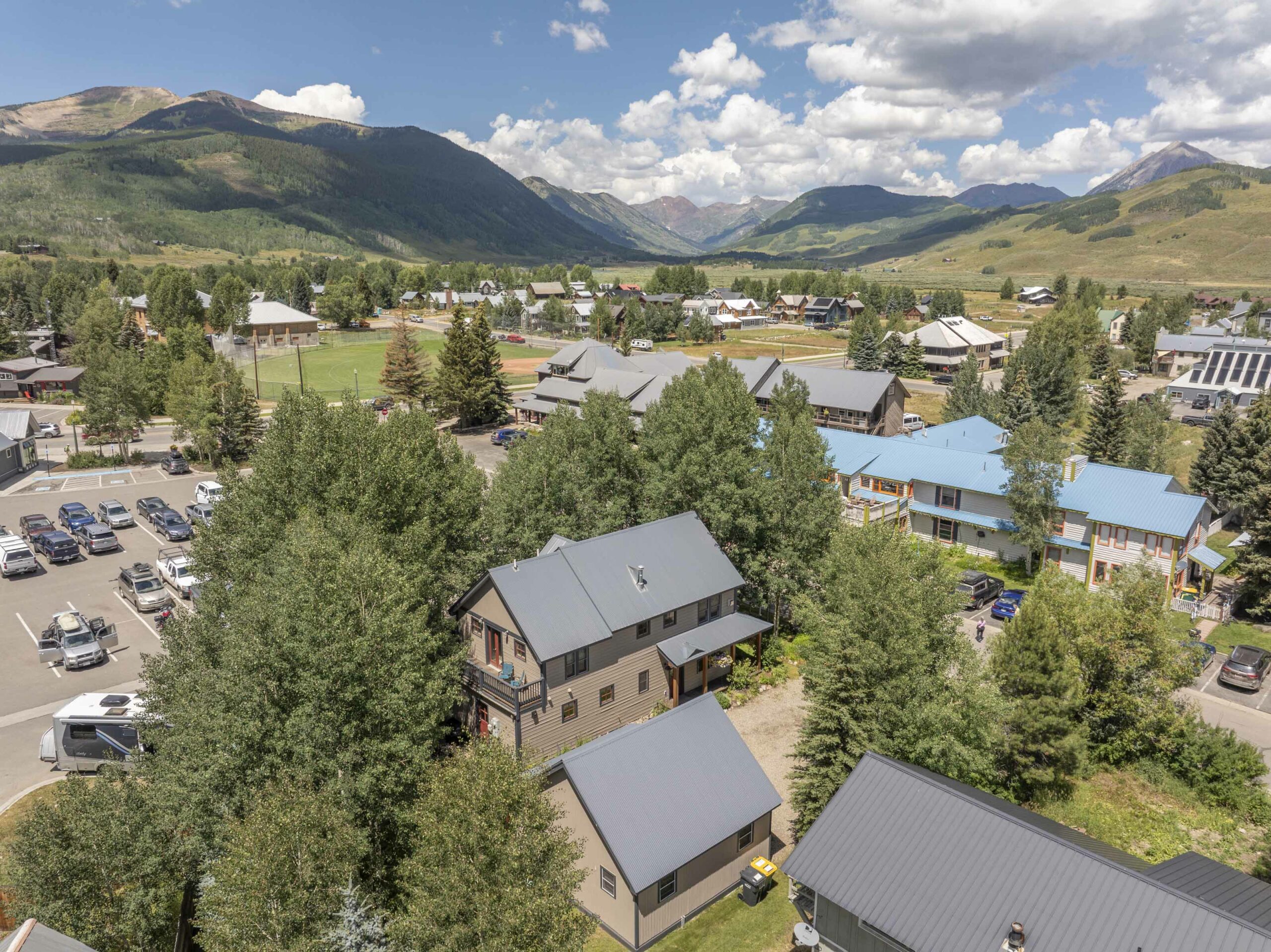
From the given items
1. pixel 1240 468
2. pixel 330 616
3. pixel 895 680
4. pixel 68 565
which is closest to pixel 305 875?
pixel 330 616

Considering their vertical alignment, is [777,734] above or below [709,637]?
below

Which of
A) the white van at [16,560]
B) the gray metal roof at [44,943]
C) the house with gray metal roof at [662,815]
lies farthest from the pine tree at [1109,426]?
the white van at [16,560]

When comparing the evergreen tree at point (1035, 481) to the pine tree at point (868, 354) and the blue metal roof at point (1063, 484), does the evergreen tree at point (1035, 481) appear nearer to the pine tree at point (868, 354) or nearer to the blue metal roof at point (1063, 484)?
the blue metal roof at point (1063, 484)

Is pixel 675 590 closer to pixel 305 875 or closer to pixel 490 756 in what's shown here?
pixel 490 756

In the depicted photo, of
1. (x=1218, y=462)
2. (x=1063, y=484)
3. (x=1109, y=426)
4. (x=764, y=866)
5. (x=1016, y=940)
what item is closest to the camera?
(x=1016, y=940)

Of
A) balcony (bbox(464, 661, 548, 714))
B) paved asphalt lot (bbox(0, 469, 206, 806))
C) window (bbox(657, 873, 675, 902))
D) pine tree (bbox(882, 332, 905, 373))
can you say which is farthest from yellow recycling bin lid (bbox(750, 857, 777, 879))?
pine tree (bbox(882, 332, 905, 373))

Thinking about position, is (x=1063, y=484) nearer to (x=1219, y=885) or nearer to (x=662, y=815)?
(x=1219, y=885)

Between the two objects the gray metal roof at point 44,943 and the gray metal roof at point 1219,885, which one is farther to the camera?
the gray metal roof at point 1219,885

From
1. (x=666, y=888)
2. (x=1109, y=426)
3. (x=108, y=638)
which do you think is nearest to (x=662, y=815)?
(x=666, y=888)
